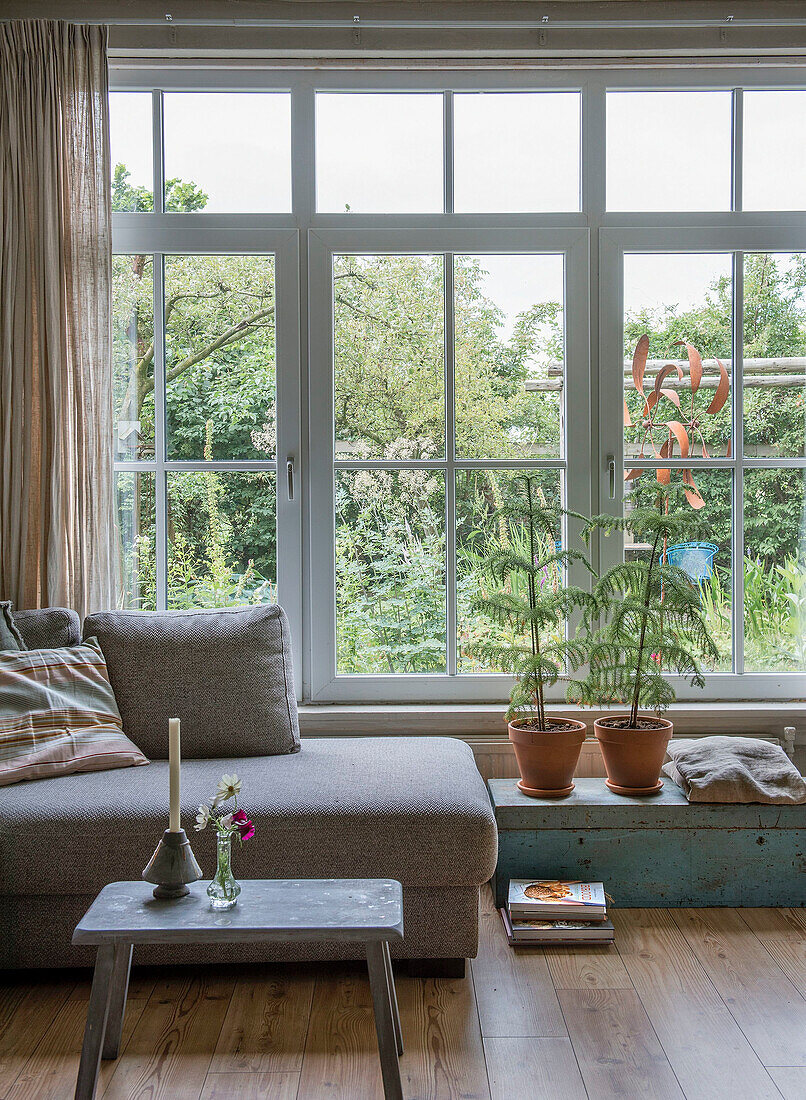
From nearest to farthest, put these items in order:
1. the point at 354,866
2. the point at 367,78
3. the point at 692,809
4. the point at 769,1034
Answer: the point at 769,1034
the point at 354,866
the point at 692,809
the point at 367,78

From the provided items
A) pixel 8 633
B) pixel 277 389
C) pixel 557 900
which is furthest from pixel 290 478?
pixel 557 900

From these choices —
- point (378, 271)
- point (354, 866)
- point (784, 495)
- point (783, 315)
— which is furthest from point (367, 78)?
point (354, 866)

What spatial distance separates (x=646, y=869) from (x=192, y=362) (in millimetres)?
2205

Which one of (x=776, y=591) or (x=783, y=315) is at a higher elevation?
(x=783, y=315)

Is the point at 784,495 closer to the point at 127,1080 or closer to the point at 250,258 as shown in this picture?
the point at 250,258

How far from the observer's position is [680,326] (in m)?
3.09

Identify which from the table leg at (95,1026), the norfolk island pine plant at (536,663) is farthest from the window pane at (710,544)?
the table leg at (95,1026)

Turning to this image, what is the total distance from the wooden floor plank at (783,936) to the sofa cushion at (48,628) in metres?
2.13

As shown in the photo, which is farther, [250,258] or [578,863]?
[250,258]

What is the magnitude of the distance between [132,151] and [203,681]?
6.12 feet

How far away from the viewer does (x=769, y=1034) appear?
1.91m

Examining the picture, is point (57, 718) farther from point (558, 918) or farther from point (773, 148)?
point (773, 148)

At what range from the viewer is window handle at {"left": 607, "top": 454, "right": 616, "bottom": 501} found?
3.07 meters

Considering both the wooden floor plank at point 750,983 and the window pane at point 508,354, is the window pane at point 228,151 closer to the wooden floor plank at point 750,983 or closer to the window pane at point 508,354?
the window pane at point 508,354
